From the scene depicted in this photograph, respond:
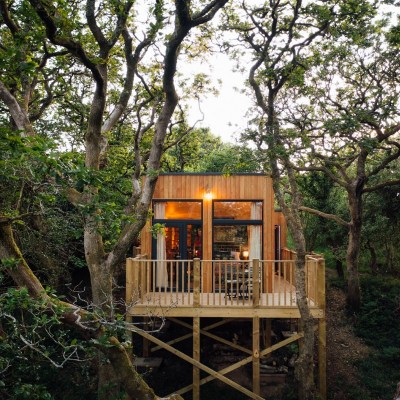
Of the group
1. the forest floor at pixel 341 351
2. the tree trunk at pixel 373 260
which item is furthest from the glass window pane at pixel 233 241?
the tree trunk at pixel 373 260

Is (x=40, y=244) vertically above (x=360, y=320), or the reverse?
(x=40, y=244)

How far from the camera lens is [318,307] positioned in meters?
7.88

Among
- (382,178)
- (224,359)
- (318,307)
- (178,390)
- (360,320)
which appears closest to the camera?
(318,307)

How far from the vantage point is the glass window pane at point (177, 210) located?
10164mm

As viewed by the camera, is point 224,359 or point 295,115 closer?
point 224,359

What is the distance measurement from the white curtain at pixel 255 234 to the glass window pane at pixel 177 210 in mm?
1619

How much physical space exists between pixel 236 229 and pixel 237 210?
0.57 m

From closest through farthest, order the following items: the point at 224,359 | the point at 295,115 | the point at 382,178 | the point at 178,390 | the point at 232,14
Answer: the point at 178,390 < the point at 232,14 < the point at 224,359 < the point at 295,115 < the point at 382,178

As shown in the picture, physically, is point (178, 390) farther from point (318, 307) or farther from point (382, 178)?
point (382, 178)

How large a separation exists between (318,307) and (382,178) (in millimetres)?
8480

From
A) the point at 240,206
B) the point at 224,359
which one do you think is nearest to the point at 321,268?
the point at 240,206

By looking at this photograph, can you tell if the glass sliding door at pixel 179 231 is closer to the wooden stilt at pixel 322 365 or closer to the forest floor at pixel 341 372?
the forest floor at pixel 341 372

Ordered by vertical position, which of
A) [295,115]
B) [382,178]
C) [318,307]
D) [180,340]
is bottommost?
[180,340]

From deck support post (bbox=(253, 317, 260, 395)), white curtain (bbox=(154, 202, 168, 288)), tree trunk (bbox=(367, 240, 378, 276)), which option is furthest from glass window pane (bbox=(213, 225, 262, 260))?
tree trunk (bbox=(367, 240, 378, 276))
